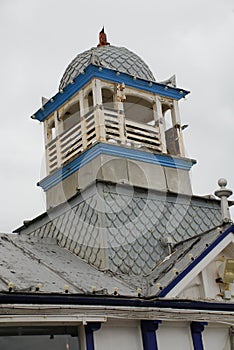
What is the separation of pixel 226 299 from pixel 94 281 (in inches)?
123

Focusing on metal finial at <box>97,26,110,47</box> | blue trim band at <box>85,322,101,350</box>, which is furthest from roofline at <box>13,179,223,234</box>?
metal finial at <box>97,26,110,47</box>

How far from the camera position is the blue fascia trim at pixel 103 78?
17.4 meters

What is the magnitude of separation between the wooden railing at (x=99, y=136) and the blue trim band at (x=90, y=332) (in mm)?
6389

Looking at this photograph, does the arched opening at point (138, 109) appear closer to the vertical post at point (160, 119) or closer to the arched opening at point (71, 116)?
the vertical post at point (160, 119)

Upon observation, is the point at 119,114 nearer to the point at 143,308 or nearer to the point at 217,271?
the point at 217,271

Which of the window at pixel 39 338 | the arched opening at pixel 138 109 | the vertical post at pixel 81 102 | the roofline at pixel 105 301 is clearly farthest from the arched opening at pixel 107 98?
the window at pixel 39 338

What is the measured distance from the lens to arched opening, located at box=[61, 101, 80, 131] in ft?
61.4

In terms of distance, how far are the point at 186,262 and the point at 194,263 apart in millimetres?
329

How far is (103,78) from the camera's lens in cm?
1752

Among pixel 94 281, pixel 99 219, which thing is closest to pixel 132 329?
pixel 94 281

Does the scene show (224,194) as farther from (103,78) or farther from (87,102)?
(87,102)

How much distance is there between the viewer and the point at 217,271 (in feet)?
46.5

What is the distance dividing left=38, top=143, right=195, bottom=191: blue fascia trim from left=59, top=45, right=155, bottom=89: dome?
2.72 meters

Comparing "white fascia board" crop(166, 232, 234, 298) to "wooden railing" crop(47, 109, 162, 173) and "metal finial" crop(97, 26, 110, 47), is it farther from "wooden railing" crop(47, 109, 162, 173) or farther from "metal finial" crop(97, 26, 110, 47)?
"metal finial" crop(97, 26, 110, 47)
